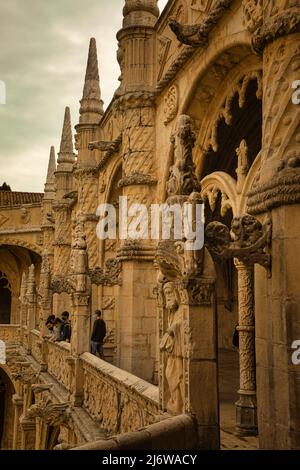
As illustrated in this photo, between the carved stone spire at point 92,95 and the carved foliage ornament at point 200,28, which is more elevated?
the carved stone spire at point 92,95

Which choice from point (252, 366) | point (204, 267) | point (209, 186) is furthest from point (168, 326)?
point (209, 186)

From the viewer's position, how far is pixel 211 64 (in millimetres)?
7516

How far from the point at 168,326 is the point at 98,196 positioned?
11.4m

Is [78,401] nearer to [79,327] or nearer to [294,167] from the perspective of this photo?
[79,327]

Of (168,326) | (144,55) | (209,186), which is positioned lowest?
(168,326)

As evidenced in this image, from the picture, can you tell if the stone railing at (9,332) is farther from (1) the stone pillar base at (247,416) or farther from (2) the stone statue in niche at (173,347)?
(2) the stone statue in niche at (173,347)

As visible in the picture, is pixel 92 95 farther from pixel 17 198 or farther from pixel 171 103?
pixel 17 198

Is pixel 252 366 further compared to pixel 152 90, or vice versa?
pixel 152 90

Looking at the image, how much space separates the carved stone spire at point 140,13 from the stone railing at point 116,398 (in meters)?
6.21

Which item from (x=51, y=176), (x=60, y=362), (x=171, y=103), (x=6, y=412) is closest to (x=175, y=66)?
(x=171, y=103)

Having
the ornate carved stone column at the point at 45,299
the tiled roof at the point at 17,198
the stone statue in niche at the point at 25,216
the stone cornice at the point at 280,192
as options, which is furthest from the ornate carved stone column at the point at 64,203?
the stone cornice at the point at 280,192

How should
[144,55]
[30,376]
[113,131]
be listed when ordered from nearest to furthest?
[144,55], [113,131], [30,376]

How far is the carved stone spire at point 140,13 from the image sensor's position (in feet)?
32.2

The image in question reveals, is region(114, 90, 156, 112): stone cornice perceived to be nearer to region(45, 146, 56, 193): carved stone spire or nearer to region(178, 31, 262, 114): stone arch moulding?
region(178, 31, 262, 114): stone arch moulding
